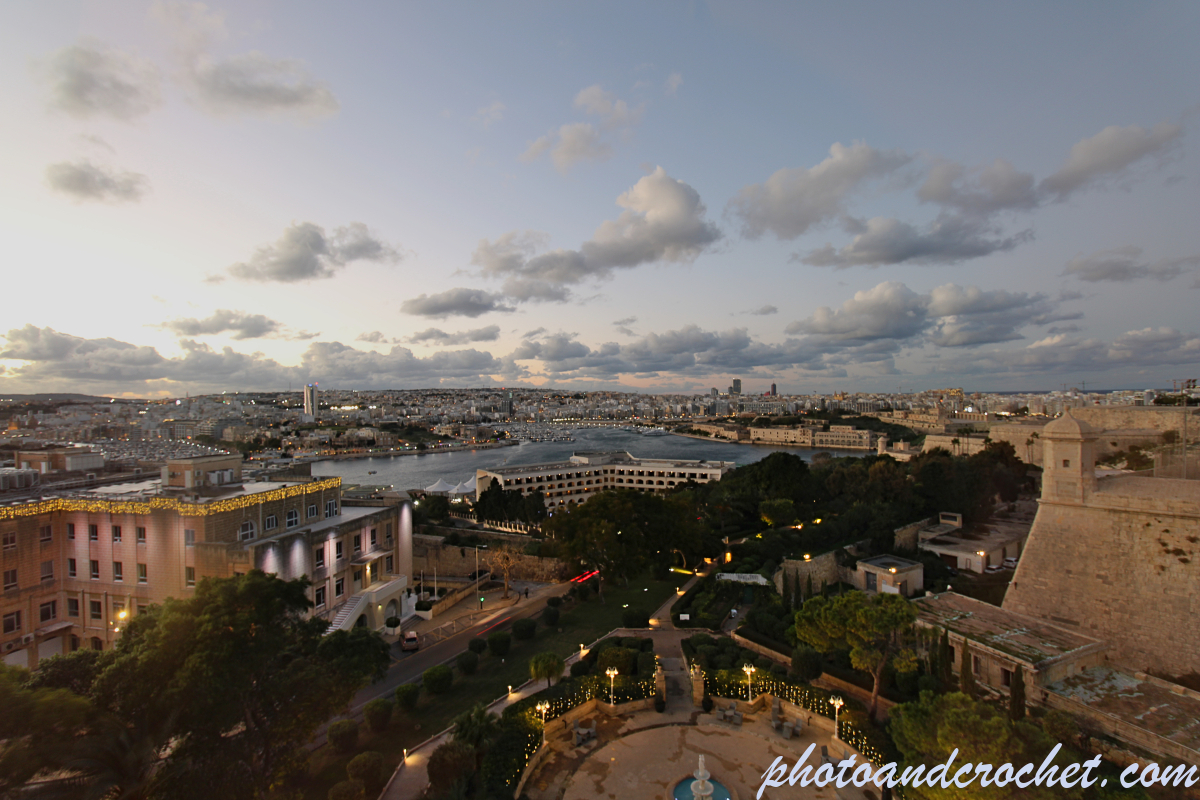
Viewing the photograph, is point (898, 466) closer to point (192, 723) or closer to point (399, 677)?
point (399, 677)

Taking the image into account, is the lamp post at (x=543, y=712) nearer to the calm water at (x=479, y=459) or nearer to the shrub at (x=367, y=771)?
the shrub at (x=367, y=771)

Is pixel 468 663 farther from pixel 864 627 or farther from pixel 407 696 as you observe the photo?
pixel 864 627

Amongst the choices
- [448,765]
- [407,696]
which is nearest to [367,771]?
[448,765]

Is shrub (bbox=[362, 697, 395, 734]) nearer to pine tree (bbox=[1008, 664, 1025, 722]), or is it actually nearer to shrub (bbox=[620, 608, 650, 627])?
shrub (bbox=[620, 608, 650, 627])

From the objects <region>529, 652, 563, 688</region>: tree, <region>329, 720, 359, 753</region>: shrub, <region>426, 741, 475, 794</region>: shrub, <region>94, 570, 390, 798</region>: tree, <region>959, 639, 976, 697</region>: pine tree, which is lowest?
<region>329, 720, 359, 753</region>: shrub

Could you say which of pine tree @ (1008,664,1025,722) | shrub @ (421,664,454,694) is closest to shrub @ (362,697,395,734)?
shrub @ (421,664,454,694)

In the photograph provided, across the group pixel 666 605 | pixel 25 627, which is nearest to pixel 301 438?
pixel 25 627

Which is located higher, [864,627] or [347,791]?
[864,627]
